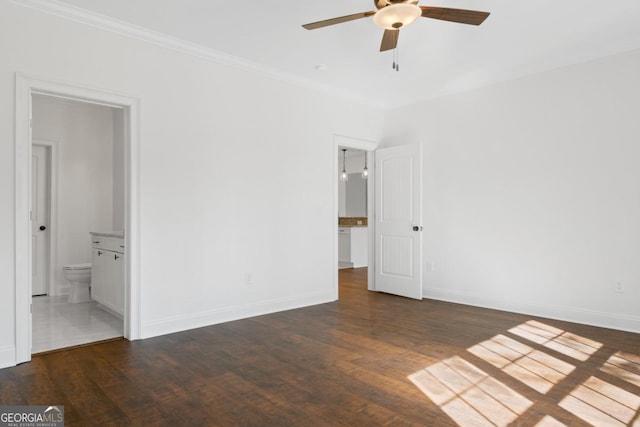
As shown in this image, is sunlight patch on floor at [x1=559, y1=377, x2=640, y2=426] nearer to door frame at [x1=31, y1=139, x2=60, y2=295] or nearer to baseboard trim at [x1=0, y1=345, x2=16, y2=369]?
baseboard trim at [x1=0, y1=345, x2=16, y2=369]

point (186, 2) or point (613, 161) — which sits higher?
point (186, 2)

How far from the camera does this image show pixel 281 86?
4.85m

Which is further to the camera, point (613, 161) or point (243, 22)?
point (613, 161)

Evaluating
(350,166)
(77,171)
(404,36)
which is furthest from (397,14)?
(350,166)

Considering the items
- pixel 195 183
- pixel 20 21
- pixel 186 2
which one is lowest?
pixel 195 183

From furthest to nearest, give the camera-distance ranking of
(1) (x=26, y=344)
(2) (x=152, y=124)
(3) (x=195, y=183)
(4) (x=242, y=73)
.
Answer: (4) (x=242, y=73)
(3) (x=195, y=183)
(2) (x=152, y=124)
(1) (x=26, y=344)

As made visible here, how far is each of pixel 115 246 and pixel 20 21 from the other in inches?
86.0

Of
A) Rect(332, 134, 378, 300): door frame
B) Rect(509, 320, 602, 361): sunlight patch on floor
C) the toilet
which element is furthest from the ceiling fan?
the toilet

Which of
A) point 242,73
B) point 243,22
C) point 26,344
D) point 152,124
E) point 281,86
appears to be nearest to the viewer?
point 26,344

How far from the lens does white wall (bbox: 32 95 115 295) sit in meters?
5.70

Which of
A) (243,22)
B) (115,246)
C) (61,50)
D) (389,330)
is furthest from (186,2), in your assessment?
(389,330)

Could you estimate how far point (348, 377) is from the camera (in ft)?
9.17

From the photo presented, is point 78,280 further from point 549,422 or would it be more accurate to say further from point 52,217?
point 549,422

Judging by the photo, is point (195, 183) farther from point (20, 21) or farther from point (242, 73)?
point (20, 21)
